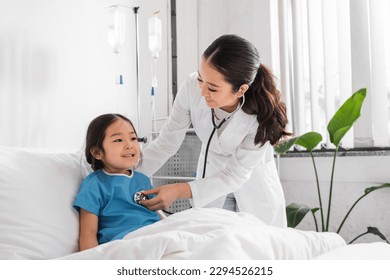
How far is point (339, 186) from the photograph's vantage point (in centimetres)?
238

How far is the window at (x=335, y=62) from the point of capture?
2.17 m

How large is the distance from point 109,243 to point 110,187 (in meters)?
0.45

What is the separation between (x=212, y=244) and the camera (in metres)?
0.76

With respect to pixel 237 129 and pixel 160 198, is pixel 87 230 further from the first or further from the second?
pixel 237 129

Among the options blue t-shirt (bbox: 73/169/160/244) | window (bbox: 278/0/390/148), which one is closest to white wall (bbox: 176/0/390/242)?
window (bbox: 278/0/390/148)

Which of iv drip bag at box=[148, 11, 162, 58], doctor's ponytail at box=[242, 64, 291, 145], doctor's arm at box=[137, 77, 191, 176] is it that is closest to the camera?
→ doctor's ponytail at box=[242, 64, 291, 145]

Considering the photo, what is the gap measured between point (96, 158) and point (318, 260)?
2.89ft

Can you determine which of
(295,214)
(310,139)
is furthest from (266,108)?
(295,214)

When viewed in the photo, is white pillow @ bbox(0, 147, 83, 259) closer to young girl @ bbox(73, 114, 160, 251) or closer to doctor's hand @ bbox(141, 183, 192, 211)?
young girl @ bbox(73, 114, 160, 251)

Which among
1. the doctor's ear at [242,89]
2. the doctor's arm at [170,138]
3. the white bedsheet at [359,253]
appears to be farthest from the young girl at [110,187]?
the white bedsheet at [359,253]

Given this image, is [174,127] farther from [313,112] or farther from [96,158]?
[313,112]

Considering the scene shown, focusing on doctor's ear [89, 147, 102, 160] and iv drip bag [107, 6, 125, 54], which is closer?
doctor's ear [89, 147, 102, 160]

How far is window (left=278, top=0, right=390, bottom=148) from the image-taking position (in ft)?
7.11

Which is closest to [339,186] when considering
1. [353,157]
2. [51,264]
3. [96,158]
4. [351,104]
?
[353,157]
